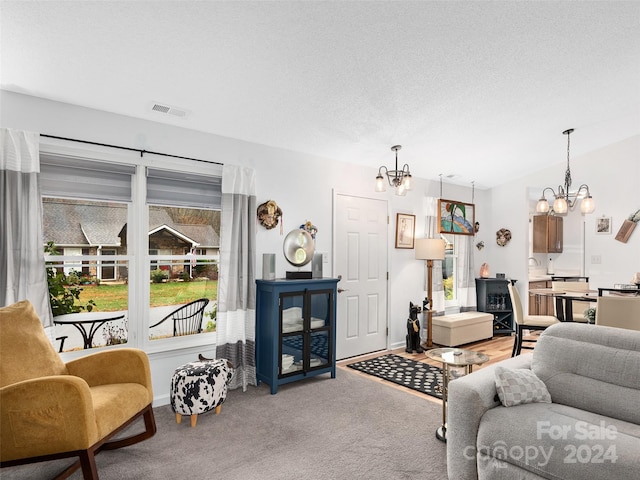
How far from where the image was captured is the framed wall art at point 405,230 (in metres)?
4.99

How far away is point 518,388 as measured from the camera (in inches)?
82.7

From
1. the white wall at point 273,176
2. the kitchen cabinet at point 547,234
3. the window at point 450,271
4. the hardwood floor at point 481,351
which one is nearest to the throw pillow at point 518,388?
the hardwood floor at point 481,351

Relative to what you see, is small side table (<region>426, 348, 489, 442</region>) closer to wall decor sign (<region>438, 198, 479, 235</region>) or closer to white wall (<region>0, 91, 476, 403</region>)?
white wall (<region>0, 91, 476, 403</region>)

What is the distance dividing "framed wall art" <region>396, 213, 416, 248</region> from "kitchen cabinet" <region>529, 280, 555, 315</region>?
2.68m

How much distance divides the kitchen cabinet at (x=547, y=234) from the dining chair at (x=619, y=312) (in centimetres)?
372

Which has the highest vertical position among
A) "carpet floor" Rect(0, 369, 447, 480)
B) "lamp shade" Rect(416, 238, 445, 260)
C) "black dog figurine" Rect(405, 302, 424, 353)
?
"lamp shade" Rect(416, 238, 445, 260)

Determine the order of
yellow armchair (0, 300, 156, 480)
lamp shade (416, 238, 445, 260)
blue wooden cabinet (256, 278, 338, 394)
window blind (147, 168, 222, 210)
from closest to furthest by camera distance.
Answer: yellow armchair (0, 300, 156, 480), window blind (147, 168, 222, 210), blue wooden cabinet (256, 278, 338, 394), lamp shade (416, 238, 445, 260)

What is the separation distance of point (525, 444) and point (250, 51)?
8.71 feet

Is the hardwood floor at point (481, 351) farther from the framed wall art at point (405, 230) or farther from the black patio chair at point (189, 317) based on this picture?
the black patio chair at point (189, 317)

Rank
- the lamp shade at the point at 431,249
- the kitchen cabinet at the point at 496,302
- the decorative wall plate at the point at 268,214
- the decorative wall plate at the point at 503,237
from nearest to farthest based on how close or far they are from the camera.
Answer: the decorative wall plate at the point at 268,214
the lamp shade at the point at 431,249
the kitchen cabinet at the point at 496,302
the decorative wall plate at the point at 503,237

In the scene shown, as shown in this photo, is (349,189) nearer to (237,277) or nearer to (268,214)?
(268,214)

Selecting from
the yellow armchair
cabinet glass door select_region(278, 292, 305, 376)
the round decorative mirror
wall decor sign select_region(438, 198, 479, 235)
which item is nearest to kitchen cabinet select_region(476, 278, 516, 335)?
wall decor sign select_region(438, 198, 479, 235)

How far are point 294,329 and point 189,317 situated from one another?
966mm

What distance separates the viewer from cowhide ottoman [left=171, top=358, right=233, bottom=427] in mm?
2717
